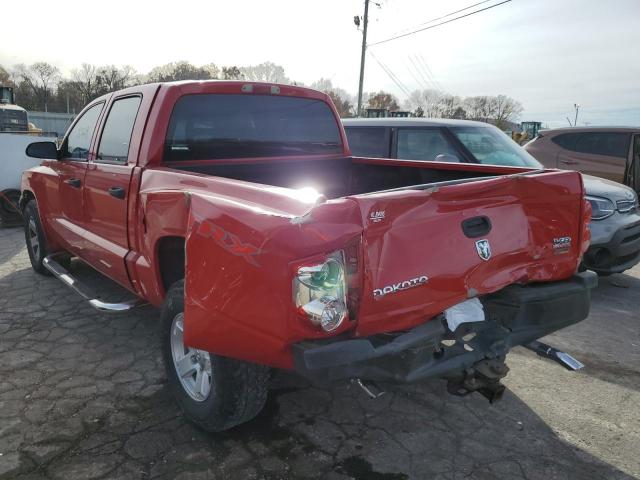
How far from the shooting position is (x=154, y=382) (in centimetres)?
333

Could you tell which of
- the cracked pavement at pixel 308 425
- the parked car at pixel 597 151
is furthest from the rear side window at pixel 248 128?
the parked car at pixel 597 151

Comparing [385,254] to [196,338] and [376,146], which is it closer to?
[196,338]

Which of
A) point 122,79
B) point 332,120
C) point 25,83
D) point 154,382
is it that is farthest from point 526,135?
point 25,83

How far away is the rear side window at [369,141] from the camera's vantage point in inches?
274

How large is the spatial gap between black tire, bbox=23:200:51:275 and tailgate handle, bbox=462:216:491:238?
4.60 m

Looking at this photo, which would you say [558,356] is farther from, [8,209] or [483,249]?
[8,209]

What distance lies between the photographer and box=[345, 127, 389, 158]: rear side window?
274 inches

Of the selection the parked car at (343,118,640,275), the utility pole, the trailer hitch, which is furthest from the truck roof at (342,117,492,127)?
the utility pole

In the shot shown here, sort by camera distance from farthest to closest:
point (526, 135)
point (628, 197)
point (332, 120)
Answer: point (526, 135) → point (628, 197) → point (332, 120)

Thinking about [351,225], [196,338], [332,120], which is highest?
[332,120]

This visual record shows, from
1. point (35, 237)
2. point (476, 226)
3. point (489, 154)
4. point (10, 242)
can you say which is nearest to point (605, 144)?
point (489, 154)

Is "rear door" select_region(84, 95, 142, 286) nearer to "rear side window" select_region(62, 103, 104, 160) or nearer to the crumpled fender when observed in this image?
"rear side window" select_region(62, 103, 104, 160)

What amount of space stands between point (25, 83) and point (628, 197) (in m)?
67.5

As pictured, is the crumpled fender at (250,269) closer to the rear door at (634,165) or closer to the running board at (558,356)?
the running board at (558,356)
